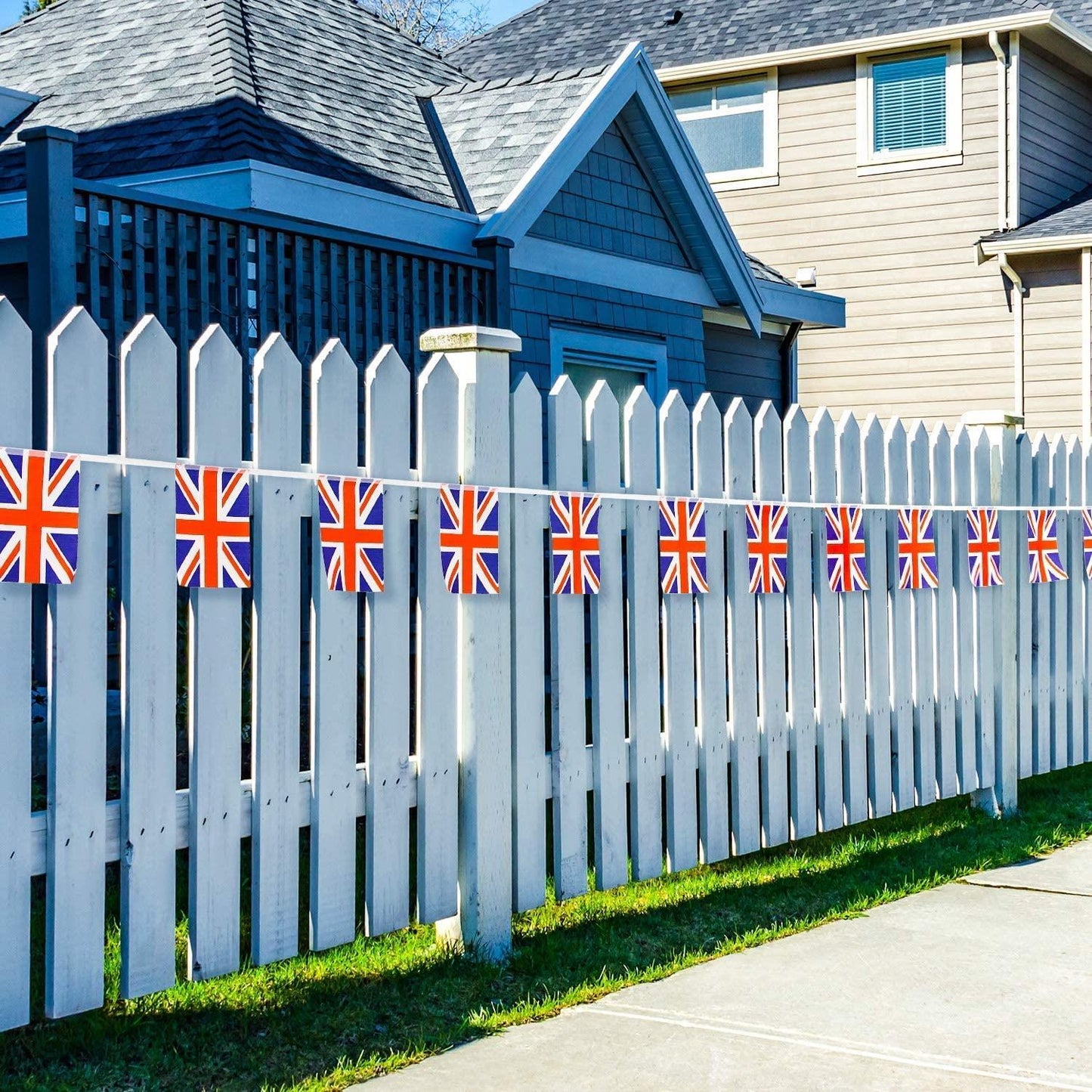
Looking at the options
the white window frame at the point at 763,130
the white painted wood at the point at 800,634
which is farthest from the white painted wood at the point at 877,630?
the white window frame at the point at 763,130

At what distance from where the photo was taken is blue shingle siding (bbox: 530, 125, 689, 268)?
1055 centimetres

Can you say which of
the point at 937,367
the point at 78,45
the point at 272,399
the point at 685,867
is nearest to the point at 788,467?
the point at 685,867

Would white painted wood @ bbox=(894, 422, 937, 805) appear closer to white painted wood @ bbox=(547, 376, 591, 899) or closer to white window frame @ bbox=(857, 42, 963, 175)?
white painted wood @ bbox=(547, 376, 591, 899)

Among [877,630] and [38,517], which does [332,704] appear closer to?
[38,517]

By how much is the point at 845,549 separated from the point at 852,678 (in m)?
0.52

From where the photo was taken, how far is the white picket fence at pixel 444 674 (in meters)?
3.54

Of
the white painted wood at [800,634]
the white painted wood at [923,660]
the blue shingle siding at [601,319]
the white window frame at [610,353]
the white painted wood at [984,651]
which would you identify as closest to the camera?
the white painted wood at [800,634]

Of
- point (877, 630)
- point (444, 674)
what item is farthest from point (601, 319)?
point (444, 674)

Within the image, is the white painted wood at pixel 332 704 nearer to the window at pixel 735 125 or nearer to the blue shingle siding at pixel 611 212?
the blue shingle siding at pixel 611 212

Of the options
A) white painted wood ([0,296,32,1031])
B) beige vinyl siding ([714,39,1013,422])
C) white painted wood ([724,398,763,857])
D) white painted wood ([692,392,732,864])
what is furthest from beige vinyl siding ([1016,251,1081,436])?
white painted wood ([0,296,32,1031])

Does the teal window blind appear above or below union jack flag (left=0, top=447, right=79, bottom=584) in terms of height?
above

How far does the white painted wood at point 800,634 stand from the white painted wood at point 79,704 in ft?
9.89

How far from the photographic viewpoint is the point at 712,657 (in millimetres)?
5441

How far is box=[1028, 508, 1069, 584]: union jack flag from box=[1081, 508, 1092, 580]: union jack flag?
1.27ft
